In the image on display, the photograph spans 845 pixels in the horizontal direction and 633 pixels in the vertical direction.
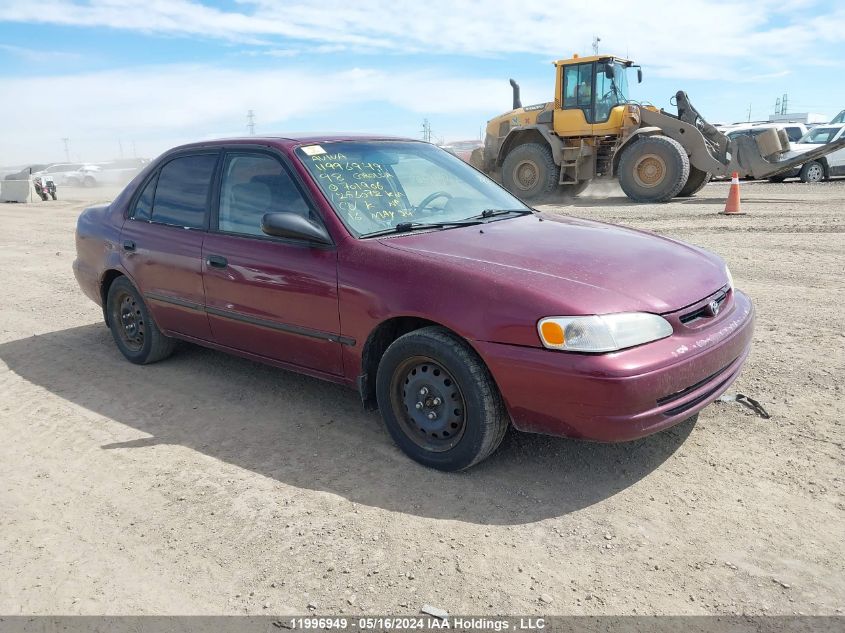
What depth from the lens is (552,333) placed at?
9.34 feet

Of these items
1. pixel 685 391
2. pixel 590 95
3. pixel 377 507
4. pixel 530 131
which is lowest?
pixel 377 507

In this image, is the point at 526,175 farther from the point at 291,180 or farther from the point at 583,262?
the point at 583,262

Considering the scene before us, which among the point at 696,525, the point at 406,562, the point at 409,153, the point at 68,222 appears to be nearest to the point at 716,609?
the point at 696,525

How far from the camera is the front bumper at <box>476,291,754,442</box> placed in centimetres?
279

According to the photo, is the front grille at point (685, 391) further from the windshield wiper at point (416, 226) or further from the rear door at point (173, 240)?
the rear door at point (173, 240)

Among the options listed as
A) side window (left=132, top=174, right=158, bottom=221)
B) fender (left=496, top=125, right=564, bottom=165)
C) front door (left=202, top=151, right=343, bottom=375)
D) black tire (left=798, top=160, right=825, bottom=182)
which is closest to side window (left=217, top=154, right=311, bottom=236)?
Result: front door (left=202, top=151, right=343, bottom=375)

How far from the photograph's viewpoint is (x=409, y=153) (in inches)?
174

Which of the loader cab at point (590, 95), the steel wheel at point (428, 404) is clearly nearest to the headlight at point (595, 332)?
the steel wheel at point (428, 404)

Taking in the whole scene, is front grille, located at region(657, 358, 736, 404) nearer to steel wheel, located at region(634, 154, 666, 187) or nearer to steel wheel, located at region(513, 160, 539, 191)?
steel wheel, located at region(634, 154, 666, 187)

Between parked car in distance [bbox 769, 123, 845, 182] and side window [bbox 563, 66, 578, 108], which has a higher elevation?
side window [bbox 563, 66, 578, 108]

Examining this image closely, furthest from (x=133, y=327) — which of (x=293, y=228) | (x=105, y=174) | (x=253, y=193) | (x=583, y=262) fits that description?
(x=105, y=174)

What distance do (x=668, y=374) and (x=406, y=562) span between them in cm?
133

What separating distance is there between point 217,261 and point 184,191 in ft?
2.48

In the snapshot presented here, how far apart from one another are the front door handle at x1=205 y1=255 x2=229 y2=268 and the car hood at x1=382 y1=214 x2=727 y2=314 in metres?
1.12
